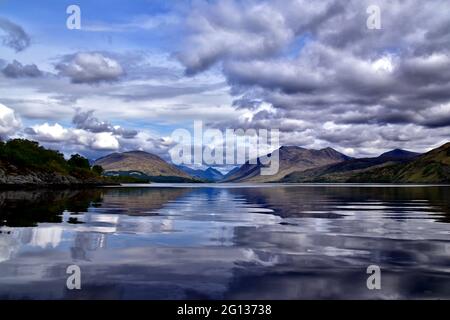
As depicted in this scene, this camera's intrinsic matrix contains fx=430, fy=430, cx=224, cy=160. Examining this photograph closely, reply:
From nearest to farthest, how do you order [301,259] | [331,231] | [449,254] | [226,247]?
[301,259]
[449,254]
[226,247]
[331,231]

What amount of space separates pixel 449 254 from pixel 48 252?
890 inches

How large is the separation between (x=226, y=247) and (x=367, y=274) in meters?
9.84

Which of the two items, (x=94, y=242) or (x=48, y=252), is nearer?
(x=48, y=252)

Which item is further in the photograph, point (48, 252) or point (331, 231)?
point (331, 231)

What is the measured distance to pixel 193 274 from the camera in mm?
19172

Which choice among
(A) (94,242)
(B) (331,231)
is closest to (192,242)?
(A) (94,242)

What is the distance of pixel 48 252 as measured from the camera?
24.4 meters

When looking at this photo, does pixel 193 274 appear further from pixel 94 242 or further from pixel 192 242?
pixel 94 242
